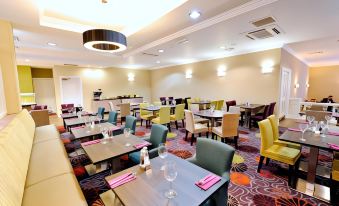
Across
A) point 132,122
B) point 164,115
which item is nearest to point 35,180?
point 132,122

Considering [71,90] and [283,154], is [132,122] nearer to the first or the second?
[283,154]

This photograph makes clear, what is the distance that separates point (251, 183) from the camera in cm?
238

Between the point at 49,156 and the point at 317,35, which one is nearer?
the point at 49,156

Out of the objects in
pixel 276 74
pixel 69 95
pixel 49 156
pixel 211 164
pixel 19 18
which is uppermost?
pixel 19 18

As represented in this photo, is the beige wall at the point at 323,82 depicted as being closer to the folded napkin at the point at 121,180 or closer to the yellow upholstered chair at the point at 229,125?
the yellow upholstered chair at the point at 229,125

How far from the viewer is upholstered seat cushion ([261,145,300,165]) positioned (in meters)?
2.26

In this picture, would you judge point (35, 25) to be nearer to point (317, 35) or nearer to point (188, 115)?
point (188, 115)

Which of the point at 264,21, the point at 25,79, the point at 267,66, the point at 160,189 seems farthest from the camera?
the point at 25,79

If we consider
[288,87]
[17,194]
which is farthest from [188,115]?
[288,87]

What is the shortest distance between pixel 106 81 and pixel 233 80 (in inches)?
286

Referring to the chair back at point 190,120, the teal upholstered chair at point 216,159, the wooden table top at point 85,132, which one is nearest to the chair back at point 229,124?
the chair back at point 190,120

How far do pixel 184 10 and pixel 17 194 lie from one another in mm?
3362

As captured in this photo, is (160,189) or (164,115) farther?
(164,115)

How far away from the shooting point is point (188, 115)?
388 cm
